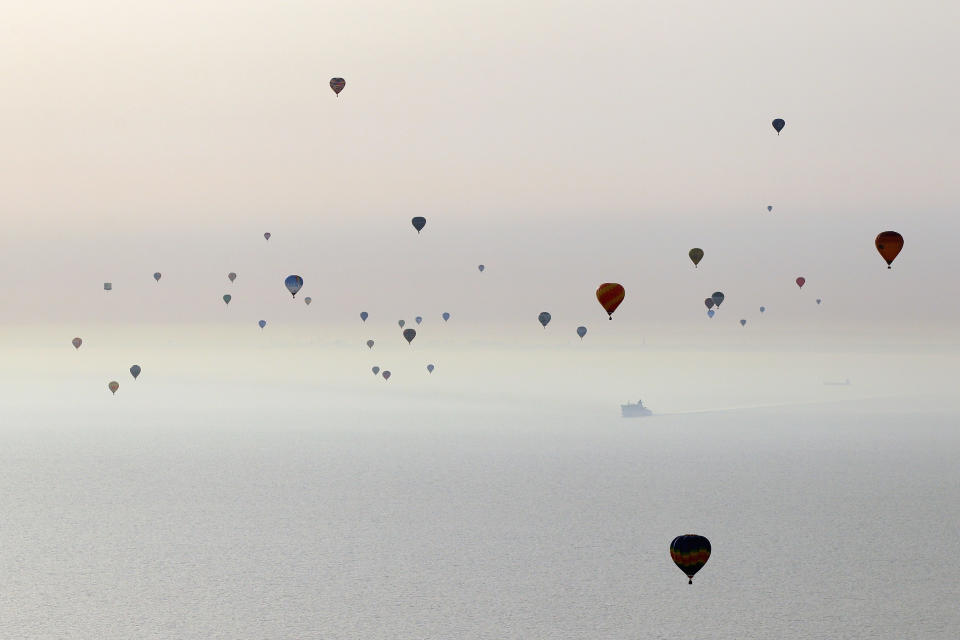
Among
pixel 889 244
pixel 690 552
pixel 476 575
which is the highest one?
pixel 889 244

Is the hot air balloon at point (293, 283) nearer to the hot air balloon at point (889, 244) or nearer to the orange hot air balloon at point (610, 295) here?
the orange hot air balloon at point (610, 295)

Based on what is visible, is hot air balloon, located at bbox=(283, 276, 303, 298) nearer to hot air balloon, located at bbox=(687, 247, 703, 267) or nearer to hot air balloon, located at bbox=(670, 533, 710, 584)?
hot air balloon, located at bbox=(687, 247, 703, 267)

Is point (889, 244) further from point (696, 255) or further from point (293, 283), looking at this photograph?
point (293, 283)

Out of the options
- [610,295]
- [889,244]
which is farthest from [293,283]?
[889,244]

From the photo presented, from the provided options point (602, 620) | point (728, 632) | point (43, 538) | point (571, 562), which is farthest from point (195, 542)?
point (728, 632)

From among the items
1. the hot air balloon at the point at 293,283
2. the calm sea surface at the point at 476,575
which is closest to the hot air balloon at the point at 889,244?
the calm sea surface at the point at 476,575

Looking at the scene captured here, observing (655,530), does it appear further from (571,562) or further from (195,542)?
(195,542)
